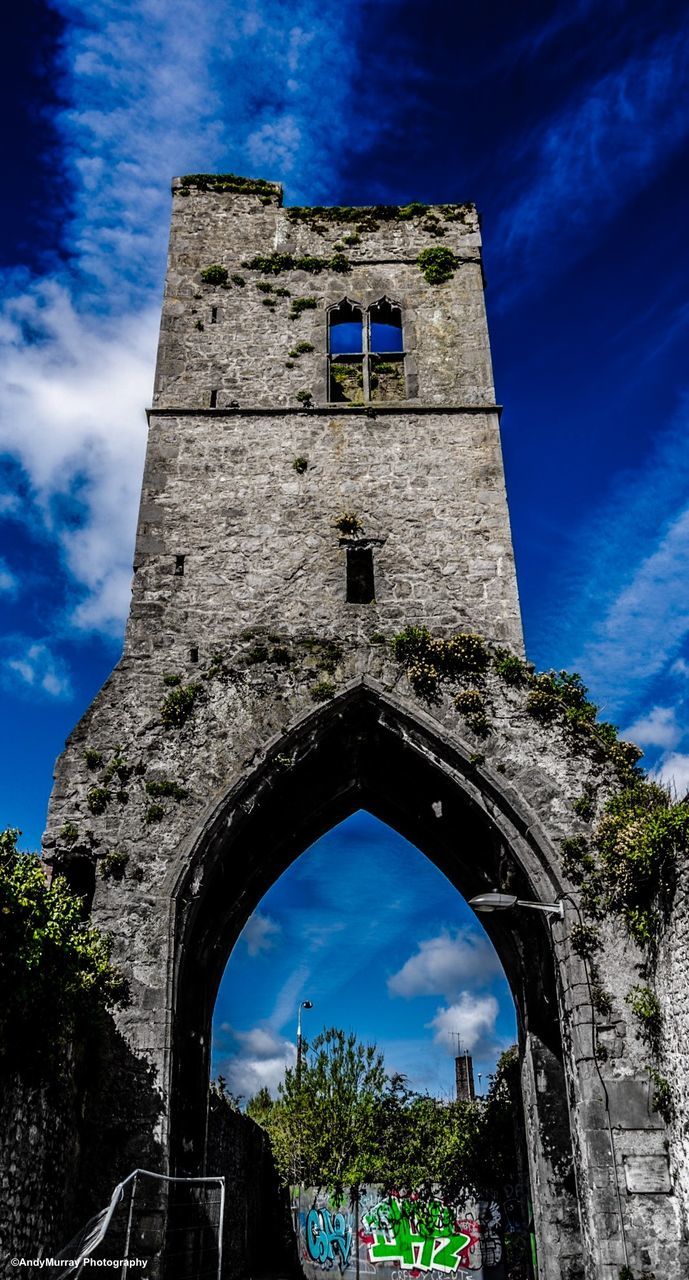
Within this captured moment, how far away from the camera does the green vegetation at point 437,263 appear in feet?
57.0

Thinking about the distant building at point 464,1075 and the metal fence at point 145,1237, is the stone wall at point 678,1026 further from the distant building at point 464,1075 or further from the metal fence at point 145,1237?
the distant building at point 464,1075

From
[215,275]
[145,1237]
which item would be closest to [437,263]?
[215,275]

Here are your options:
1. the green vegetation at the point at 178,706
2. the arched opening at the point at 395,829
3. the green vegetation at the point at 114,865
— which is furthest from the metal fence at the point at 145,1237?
the green vegetation at the point at 178,706

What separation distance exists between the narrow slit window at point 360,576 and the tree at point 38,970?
6.17m

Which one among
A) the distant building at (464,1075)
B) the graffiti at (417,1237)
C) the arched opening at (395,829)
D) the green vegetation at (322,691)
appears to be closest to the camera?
the arched opening at (395,829)

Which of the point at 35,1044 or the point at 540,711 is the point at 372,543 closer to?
the point at 540,711

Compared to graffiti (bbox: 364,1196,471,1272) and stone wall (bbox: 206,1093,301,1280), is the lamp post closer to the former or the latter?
stone wall (bbox: 206,1093,301,1280)

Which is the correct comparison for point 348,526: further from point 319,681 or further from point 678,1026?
point 678,1026

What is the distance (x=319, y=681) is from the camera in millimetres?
12258

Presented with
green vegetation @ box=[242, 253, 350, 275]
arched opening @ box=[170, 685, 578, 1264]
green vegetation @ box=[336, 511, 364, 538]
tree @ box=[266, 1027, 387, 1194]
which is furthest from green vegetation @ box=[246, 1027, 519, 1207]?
green vegetation @ box=[242, 253, 350, 275]

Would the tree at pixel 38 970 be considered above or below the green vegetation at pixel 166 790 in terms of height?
below

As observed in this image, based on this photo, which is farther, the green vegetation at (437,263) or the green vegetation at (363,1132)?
the green vegetation at (363,1132)

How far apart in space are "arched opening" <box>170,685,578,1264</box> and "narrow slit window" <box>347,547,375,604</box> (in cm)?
225

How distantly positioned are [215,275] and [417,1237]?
21963 mm
